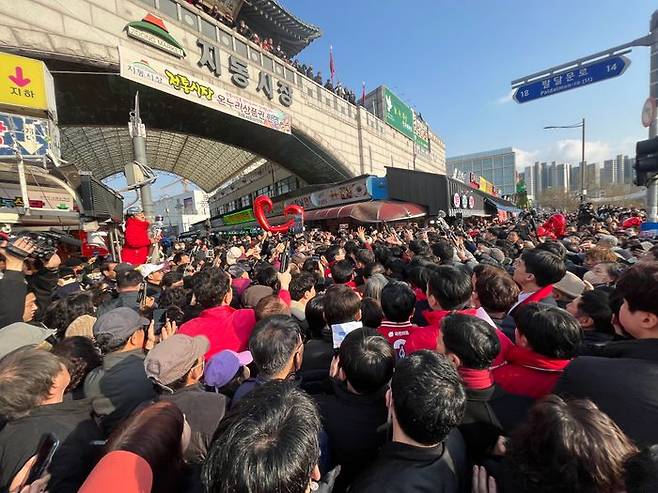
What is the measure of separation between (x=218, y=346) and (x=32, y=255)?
2222 mm

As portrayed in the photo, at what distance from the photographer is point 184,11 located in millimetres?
13484

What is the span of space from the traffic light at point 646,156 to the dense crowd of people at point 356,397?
2926 mm

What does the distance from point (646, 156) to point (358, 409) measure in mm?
5384

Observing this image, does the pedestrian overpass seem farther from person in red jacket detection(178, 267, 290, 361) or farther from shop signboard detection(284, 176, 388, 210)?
person in red jacket detection(178, 267, 290, 361)

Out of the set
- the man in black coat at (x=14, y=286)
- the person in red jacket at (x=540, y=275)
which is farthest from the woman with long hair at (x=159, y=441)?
the person in red jacket at (x=540, y=275)

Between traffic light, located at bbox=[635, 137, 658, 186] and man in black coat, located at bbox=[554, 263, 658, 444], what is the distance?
3.83 m

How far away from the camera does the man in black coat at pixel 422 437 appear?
3.59 ft

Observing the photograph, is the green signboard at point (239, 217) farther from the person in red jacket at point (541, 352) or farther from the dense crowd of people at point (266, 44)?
the person in red jacket at point (541, 352)

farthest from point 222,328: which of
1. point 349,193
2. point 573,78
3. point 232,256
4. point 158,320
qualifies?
point 349,193

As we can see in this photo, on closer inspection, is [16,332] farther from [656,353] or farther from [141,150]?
[141,150]

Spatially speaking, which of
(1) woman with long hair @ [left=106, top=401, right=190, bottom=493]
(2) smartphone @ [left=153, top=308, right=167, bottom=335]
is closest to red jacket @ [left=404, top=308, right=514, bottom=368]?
(1) woman with long hair @ [left=106, top=401, right=190, bottom=493]

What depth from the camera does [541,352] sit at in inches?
63.2

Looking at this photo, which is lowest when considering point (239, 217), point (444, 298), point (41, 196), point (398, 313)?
point (398, 313)

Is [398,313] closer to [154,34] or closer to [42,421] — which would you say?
[42,421]
